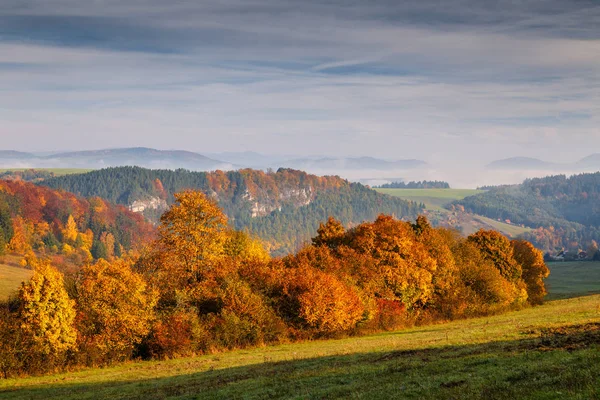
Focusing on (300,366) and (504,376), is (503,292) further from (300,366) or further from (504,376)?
(504,376)

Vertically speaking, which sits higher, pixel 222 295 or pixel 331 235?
pixel 331 235

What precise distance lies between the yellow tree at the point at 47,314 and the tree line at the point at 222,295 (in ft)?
0.30

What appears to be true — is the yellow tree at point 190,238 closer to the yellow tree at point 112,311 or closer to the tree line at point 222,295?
the tree line at point 222,295

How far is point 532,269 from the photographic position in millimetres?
97062

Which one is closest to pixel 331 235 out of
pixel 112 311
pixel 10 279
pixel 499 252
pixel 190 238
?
pixel 190 238

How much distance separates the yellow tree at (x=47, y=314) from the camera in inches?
1943

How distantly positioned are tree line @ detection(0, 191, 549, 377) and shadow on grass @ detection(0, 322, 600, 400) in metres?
12.4

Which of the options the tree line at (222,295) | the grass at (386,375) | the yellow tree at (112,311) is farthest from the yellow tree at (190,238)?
the grass at (386,375)

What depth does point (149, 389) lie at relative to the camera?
3309 cm

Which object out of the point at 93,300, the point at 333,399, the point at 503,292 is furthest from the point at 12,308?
the point at 503,292

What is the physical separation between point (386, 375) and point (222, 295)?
3516cm

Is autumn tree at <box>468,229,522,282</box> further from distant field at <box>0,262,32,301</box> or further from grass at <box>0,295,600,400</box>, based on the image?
distant field at <box>0,262,32,301</box>

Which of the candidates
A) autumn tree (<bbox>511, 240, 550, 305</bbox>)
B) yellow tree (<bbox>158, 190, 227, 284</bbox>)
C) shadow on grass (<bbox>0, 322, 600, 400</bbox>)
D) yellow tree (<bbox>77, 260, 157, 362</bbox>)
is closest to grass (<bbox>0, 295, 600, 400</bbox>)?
shadow on grass (<bbox>0, 322, 600, 400</bbox>)

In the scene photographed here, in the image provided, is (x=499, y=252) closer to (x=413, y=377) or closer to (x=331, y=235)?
(x=331, y=235)
